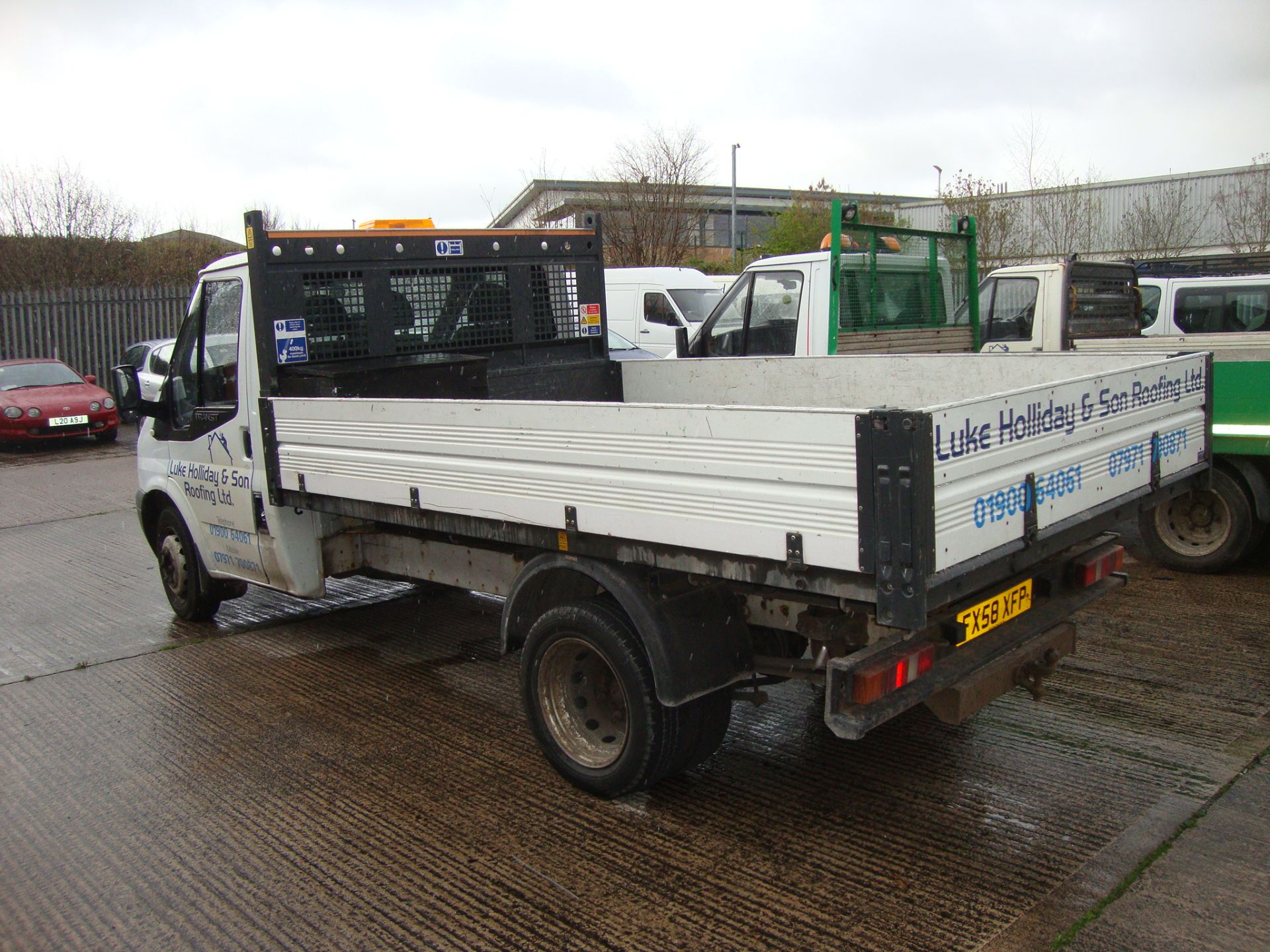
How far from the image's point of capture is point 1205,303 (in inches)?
457

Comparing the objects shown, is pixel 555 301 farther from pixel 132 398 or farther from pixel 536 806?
pixel 536 806

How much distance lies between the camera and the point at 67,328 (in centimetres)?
2188

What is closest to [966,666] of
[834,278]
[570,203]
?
[834,278]

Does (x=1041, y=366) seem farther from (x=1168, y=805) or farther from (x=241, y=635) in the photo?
(x=241, y=635)

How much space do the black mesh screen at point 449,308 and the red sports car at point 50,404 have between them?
1247cm

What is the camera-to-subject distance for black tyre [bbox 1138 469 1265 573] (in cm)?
688

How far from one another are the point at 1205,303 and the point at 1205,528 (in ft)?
18.4

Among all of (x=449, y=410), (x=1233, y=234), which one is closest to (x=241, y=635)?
(x=449, y=410)

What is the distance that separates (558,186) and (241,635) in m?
19.9

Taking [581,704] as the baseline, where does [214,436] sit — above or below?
above

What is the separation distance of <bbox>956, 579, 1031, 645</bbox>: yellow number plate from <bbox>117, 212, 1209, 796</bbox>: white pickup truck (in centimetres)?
1

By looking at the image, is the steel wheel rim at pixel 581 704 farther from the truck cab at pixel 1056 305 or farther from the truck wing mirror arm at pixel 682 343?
the truck cab at pixel 1056 305

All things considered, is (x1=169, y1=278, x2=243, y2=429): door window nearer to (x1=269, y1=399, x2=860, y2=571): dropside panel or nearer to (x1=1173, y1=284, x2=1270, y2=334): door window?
(x1=269, y1=399, x2=860, y2=571): dropside panel

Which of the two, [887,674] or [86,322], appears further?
[86,322]
